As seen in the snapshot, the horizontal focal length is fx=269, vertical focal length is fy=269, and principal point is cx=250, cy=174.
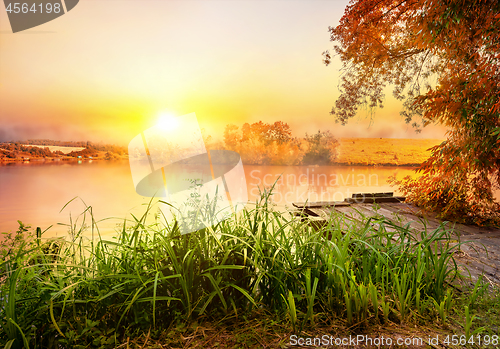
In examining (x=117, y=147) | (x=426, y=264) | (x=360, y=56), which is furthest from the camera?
(x=117, y=147)

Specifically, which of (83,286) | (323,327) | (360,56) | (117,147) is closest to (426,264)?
(323,327)

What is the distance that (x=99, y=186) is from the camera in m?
7.36

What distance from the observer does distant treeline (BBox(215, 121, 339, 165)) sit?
304 inches

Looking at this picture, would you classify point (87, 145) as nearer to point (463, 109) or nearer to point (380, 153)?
point (463, 109)

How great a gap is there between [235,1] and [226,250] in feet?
20.0

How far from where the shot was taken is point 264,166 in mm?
7934

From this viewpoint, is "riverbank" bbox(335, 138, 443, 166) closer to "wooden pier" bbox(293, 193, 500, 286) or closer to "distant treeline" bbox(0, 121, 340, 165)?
"distant treeline" bbox(0, 121, 340, 165)

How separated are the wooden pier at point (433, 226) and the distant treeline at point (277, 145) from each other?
11.7ft

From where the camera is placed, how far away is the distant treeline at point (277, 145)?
25.3 ft

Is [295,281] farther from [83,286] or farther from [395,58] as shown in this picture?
[395,58]

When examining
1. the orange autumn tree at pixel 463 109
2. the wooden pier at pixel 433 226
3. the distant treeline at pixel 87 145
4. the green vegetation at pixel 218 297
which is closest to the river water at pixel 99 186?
the distant treeline at pixel 87 145

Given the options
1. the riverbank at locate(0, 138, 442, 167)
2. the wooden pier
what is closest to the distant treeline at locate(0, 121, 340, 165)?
the riverbank at locate(0, 138, 442, 167)

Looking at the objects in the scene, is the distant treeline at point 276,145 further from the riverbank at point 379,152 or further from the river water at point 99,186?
the riverbank at point 379,152

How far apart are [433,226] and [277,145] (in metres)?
5.21
